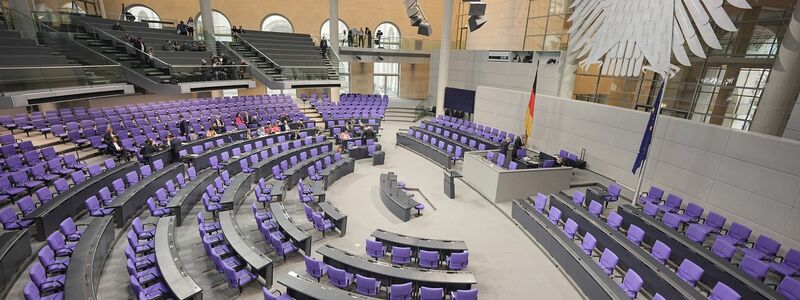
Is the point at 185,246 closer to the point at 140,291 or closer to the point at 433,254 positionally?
the point at 140,291

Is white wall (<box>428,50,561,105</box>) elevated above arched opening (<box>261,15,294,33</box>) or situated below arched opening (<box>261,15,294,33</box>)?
below

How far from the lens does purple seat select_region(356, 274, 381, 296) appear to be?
6.98 m

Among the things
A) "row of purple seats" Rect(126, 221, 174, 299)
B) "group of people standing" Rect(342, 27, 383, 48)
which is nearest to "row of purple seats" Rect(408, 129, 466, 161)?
"group of people standing" Rect(342, 27, 383, 48)

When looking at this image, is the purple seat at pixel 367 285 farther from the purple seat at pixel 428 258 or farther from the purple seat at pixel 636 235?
the purple seat at pixel 636 235

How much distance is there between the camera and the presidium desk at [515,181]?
12188 mm

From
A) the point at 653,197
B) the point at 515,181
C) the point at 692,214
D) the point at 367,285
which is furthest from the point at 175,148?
the point at 692,214

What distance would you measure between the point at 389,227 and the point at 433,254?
8.69 ft

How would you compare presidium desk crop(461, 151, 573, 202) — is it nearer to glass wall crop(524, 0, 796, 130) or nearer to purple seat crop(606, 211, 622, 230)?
purple seat crop(606, 211, 622, 230)

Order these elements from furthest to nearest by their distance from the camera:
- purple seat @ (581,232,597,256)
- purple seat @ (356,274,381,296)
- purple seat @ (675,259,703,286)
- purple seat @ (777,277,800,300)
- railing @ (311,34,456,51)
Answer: railing @ (311,34,456,51)
purple seat @ (581,232,597,256)
purple seat @ (675,259,703,286)
purple seat @ (356,274,381,296)
purple seat @ (777,277,800,300)

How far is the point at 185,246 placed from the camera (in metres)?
8.93

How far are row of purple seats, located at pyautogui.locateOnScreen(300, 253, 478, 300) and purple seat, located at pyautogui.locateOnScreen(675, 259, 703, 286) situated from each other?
13.5ft

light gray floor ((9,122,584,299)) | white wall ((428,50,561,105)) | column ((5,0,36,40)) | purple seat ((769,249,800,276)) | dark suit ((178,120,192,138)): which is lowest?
light gray floor ((9,122,584,299))

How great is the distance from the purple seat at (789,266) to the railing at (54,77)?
2017 centimetres

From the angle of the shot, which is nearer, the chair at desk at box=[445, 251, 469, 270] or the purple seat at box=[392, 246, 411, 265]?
the chair at desk at box=[445, 251, 469, 270]
